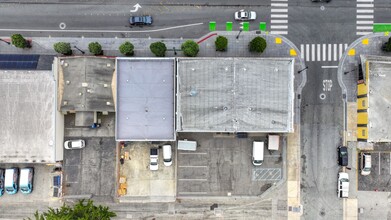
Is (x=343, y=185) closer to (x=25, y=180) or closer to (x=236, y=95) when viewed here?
(x=236, y=95)

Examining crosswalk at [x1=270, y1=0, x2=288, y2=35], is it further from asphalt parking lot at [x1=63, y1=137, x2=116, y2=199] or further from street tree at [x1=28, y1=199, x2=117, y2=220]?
street tree at [x1=28, y1=199, x2=117, y2=220]

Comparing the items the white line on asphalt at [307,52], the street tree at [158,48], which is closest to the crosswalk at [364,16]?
the white line on asphalt at [307,52]

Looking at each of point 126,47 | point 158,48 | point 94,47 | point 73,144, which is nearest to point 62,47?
point 94,47

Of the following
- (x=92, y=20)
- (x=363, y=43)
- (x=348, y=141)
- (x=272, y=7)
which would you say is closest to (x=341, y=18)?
(x=363, y=43)

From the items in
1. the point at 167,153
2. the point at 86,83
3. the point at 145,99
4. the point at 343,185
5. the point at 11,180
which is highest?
the point at 86,83

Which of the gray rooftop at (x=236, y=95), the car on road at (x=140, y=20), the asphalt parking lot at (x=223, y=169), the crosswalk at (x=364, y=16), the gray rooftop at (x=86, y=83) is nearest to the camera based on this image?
the gray rooftop at (x=236, y=95)

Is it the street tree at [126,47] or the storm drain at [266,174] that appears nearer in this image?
the street tree at [126,47]

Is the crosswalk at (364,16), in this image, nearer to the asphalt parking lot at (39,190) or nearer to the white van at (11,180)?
the asphalt parking lot at (39,190)
